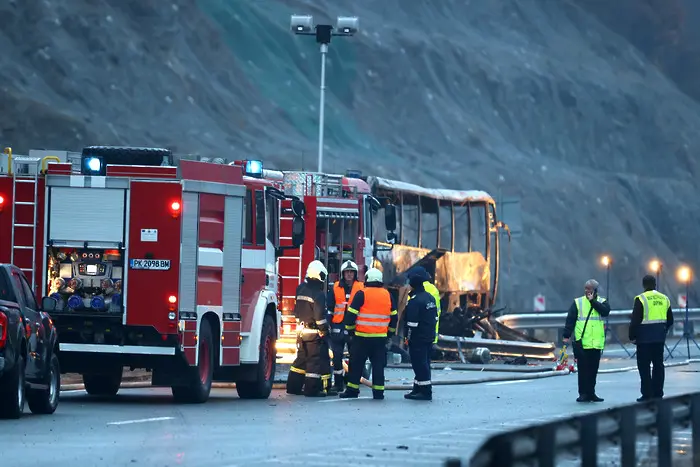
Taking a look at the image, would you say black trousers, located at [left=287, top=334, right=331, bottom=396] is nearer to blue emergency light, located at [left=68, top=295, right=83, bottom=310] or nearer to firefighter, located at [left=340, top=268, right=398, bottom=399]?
firefighter, located at [left=340, top=268, right=398, bottom=399]

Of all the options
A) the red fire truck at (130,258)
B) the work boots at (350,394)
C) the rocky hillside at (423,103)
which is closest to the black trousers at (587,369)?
the work boots at (350,394)

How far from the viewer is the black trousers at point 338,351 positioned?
68.9 ft

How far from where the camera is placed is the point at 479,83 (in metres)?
85.0

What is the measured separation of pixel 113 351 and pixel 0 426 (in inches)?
148

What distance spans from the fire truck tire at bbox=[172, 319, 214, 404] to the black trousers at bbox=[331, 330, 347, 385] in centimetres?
205

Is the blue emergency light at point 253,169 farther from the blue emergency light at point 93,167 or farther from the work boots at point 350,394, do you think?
the work boots at point 350,394

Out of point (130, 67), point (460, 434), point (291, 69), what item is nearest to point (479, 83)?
point (291, 69)

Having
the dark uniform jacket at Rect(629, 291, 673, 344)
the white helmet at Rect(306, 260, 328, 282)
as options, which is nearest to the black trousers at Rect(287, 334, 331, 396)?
the white helmet at Rect(306, 260, 328, 282)

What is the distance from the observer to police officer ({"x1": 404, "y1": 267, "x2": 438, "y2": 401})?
67.5 ft

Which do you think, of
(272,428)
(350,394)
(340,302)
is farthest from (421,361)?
(272,428)

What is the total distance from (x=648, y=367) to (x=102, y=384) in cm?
726

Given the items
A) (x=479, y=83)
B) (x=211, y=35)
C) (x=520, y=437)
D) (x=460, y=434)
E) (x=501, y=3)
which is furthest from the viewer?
(x=501, y=3)

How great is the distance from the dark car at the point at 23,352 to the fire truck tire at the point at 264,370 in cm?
375

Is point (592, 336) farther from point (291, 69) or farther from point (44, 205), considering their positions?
point (291, 69)
